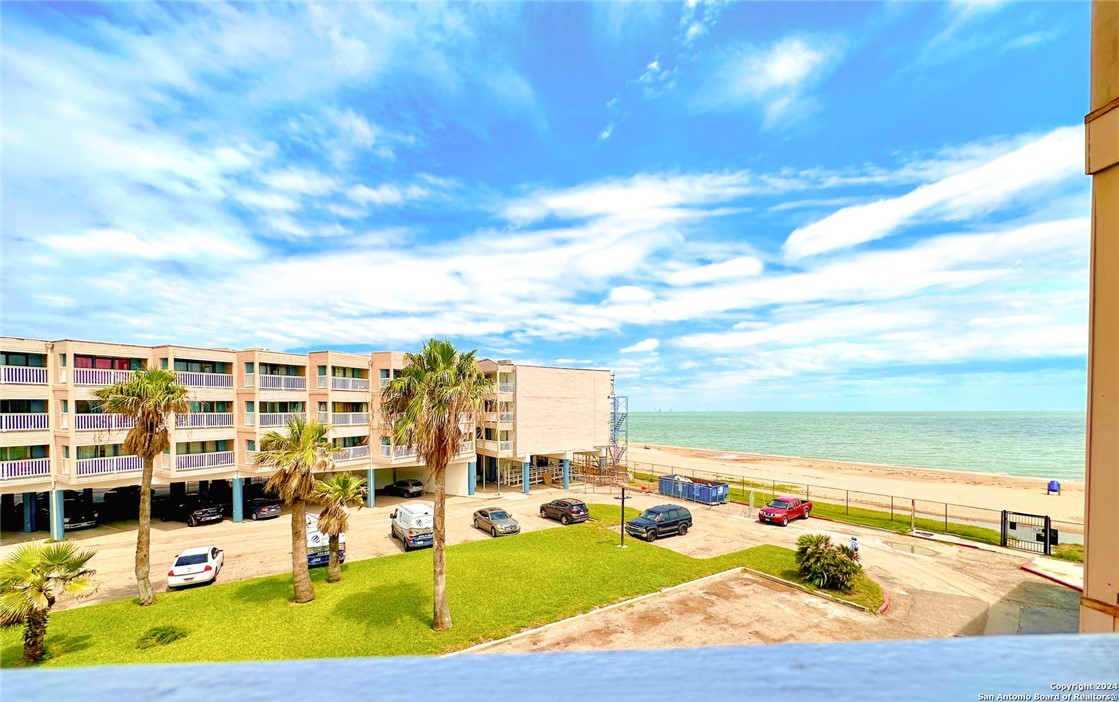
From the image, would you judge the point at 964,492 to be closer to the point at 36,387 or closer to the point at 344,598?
the point at 344,598

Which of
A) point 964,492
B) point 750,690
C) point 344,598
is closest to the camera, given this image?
point 750,690

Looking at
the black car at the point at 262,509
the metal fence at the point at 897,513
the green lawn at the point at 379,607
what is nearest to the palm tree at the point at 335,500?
the green lawn at the point at 379,607

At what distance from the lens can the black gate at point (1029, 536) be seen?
74.8ft

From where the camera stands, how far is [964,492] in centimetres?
4869

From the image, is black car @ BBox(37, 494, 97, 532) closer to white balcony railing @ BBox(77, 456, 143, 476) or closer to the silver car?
white balcony railing @ BBox(77, 456, 143, 476)

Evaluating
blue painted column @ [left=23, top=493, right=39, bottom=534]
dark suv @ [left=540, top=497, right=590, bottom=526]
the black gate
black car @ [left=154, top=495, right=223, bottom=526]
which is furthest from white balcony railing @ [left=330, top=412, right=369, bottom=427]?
the black gate

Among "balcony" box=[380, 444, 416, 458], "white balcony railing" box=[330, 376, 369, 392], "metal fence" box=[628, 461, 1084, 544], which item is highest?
"white balcony railing" box=[330, 376, 369, 392]

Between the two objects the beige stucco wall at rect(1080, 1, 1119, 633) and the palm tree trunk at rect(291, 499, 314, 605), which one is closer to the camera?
the beige stucco wall at rect(1080, 1, 1119, 633)

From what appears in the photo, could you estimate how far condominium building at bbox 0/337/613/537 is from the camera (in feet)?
76.6

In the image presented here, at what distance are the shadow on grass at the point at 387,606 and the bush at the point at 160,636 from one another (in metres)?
4.00

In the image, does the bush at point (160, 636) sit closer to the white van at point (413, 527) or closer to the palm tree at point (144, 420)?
the palm tree at point (144, 420)

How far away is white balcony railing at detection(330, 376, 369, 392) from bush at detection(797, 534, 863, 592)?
1098 inches

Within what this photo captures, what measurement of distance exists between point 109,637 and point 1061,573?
110ft

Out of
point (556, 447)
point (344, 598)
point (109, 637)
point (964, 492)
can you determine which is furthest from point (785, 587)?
point (964, 492)
